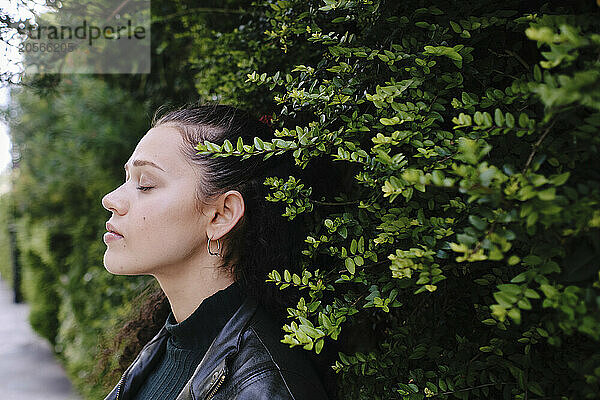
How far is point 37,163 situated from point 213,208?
516 cm

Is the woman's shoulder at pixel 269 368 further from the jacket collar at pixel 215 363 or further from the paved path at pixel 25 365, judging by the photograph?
the paved path at pixel 25 365

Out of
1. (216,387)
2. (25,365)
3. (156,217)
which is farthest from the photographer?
(25,365)

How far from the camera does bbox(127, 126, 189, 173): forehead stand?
1.54 m

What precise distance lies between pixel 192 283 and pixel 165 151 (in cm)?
39

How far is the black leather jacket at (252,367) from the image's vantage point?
4.33ft

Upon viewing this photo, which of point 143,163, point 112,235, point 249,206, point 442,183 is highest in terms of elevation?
point 442,183

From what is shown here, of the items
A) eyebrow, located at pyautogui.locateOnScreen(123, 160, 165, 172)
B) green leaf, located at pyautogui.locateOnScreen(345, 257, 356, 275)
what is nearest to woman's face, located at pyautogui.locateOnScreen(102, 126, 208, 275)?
eyebrow, located at pyautogui.locateOnScreen(123, 160, 165, 172)

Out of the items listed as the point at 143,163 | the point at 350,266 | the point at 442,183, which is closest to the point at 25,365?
the point at 143,163

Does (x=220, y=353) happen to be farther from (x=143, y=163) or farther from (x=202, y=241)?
(x=143, y=163)

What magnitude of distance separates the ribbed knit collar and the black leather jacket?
0.06 m

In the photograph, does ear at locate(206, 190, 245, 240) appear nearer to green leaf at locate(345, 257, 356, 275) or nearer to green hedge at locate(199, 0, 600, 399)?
green hedge at locate(199, 0, 600, 399)

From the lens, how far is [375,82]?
1.32 m

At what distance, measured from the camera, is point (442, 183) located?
0.82 meters

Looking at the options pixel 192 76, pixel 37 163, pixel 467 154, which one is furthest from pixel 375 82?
pixel 37 163
